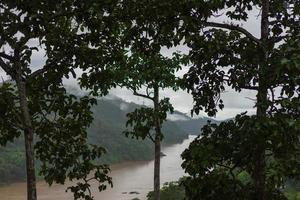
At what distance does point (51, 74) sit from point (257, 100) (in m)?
3.28

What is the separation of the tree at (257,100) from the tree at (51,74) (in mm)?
1483

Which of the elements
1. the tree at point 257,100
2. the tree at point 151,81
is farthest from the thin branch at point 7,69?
the tree at point 151,81

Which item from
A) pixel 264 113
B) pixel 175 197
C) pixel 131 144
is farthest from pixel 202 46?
pixel 131 144

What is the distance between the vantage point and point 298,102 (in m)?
5.32

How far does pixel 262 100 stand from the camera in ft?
17.9

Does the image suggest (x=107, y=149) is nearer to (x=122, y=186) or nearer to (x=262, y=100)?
(x=122, y=186)

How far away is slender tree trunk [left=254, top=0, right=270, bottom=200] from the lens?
5.46 meters

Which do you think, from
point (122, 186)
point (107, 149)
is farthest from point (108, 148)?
point (122, 186)

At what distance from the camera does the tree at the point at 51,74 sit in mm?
6227

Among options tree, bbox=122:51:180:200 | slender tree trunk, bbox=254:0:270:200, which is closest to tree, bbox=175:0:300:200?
slender tree trunk, bbox=254:0:270:200

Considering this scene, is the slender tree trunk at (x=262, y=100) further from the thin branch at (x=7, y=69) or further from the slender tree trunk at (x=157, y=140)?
the slender tree trunk at (x=157, y=140)

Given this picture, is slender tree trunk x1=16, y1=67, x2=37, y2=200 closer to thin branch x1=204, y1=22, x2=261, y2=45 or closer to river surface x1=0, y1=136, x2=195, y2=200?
thin branch x1=204, y1=22, x2=261, y2=45

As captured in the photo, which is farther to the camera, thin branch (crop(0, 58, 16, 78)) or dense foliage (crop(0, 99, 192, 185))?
dense foliage (crop(0, 99, 192, 185))

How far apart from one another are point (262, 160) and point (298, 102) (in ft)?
3.23
